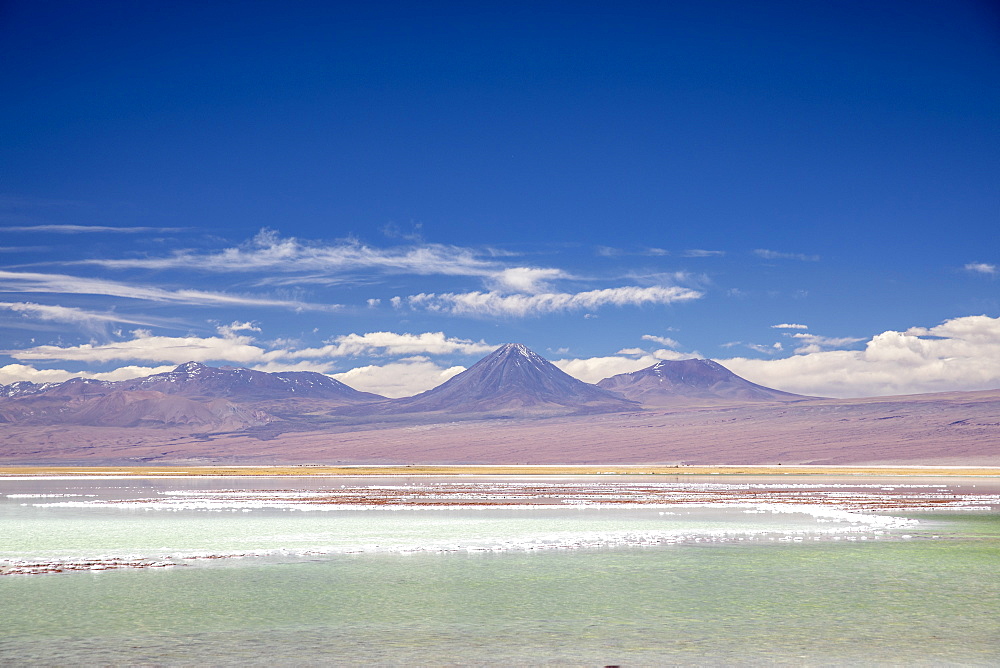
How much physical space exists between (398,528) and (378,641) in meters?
19.9

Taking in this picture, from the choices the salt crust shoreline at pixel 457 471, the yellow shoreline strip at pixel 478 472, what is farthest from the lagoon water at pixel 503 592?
the yellow shoreline strip at pixel 478 472

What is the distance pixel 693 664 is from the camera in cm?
1360

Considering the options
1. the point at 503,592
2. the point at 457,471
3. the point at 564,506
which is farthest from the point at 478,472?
the point at 503,592

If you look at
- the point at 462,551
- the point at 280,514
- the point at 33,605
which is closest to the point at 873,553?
the point at 462,551

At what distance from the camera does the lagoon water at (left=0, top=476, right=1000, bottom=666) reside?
14.6 metres

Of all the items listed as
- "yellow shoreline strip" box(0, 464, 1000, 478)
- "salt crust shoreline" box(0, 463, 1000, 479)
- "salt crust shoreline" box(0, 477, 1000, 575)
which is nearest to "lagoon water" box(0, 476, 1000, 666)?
"salt crust shoreline" box(0, 477, 1000, 575)

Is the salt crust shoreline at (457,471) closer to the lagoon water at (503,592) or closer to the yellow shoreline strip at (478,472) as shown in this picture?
the yellow shoreline strip at (478,472)

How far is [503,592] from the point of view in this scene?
19938 millimetres

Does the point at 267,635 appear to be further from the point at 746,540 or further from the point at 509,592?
the point at 746,540

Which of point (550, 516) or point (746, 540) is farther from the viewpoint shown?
point (550, 516)

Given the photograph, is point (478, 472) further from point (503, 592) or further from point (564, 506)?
point (503, 592)

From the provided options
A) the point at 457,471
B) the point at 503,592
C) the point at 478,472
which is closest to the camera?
the point at 503,592

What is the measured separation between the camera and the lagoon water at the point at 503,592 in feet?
47.9

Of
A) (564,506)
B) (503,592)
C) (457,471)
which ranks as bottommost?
(503,592)
